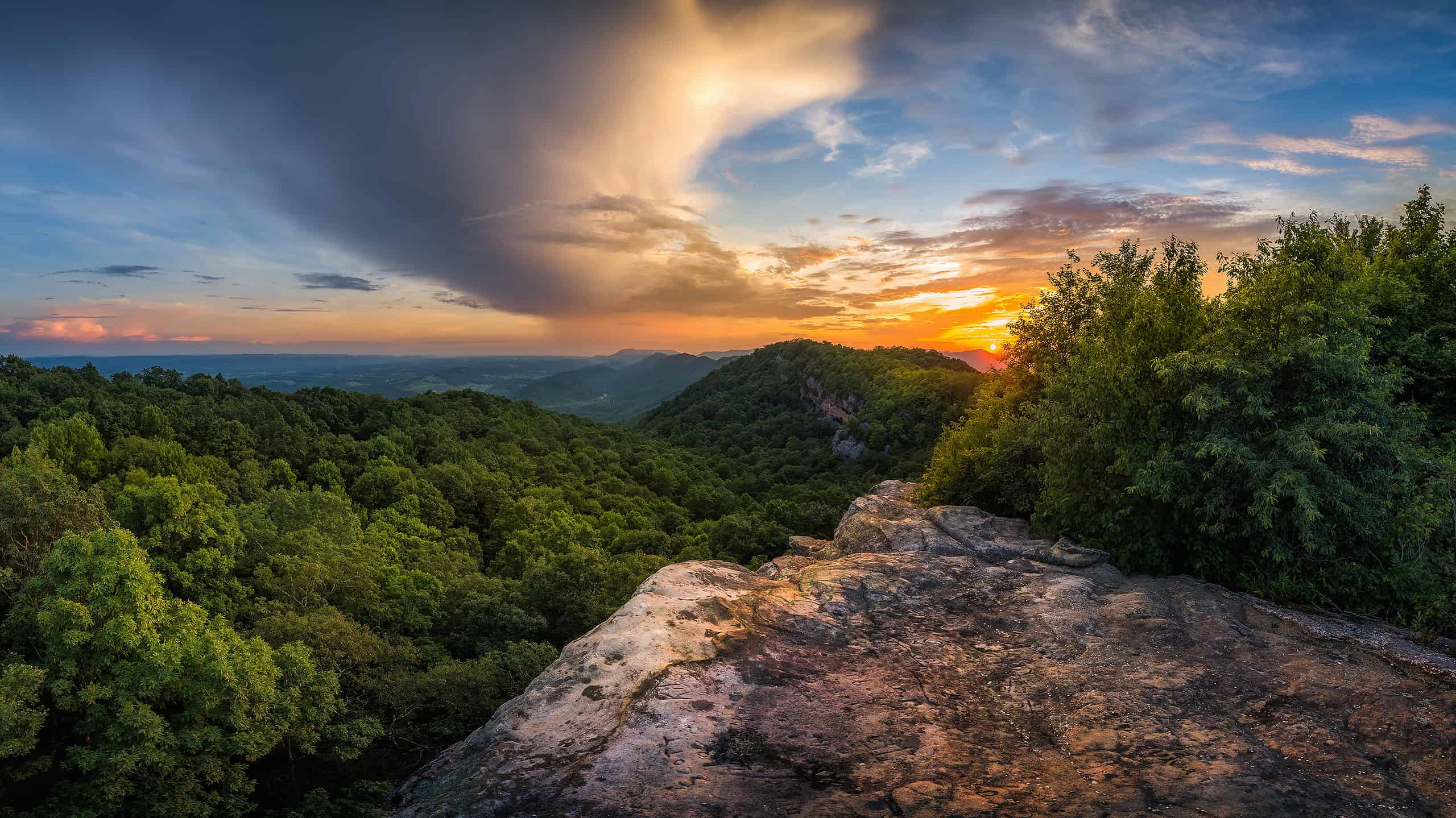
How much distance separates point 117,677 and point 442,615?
1874cm

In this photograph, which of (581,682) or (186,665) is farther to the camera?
(186,665)

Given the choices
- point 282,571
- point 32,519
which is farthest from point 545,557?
point 32,519

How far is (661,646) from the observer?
37.2ft

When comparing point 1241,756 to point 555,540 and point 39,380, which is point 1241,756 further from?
point 39,380

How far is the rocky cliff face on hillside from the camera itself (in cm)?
790

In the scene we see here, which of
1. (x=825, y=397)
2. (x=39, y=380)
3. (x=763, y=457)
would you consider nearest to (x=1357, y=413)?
(x=39, y=380)

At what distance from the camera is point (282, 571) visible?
Answer: 2909 cm

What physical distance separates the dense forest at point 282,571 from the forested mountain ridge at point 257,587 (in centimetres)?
11

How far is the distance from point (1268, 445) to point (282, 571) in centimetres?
4014

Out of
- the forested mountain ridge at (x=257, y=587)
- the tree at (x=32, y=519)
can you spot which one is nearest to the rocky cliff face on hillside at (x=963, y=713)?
the forested mountain ridge at (x=257, y=587)

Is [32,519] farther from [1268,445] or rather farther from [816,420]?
[816,420]

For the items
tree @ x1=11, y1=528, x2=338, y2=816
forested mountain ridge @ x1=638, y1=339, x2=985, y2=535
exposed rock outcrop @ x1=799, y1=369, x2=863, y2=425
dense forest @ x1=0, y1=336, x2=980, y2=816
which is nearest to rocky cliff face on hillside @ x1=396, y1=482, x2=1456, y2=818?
dense forest @ x1=0, y1=336, x2=980, y2=816

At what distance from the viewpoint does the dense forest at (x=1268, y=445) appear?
14.6 meters

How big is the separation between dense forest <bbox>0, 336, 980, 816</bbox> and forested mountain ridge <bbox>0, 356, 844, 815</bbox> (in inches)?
4.3
